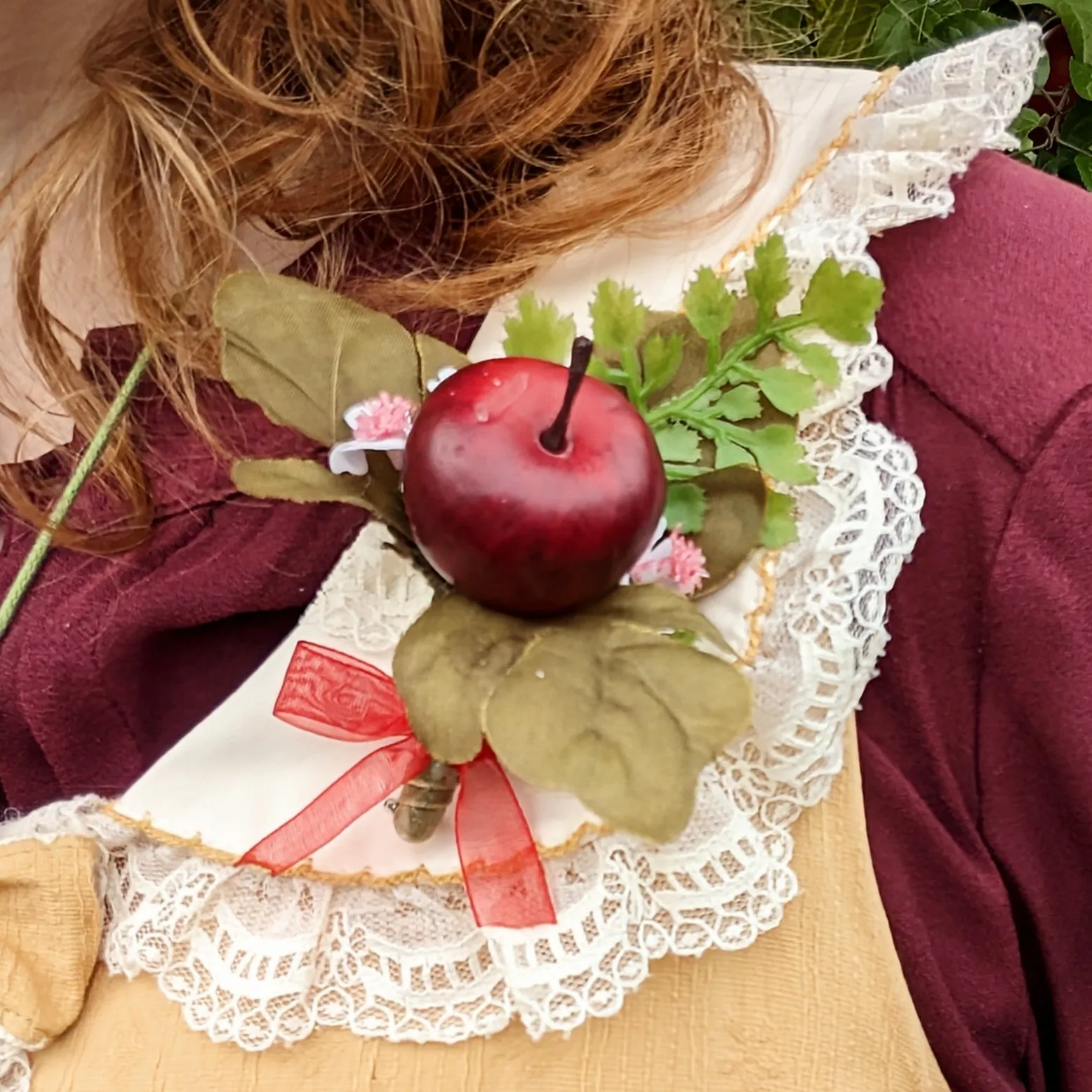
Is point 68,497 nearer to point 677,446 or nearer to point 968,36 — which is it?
point 677,446

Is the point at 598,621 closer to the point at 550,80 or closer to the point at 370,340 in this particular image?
the point at 370,340

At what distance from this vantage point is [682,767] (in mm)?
255

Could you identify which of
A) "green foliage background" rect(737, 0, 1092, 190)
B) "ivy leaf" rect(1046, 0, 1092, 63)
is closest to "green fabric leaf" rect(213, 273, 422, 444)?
"green foliage background" rect(737, 0, 1092, 190)

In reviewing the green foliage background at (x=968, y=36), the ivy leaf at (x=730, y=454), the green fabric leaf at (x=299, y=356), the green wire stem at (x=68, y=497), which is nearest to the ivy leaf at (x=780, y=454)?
the ivy leaf at (x=730, y=454)

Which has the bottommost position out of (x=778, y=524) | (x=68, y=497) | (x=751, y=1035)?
(x=751, y=1035)

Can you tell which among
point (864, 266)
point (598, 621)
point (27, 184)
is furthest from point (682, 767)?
point (27, 184)

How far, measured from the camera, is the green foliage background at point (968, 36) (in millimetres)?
848

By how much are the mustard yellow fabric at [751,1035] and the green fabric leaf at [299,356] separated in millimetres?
240

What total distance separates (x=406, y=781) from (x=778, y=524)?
163 millimetres

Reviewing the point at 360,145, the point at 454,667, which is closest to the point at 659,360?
the point at 454,667

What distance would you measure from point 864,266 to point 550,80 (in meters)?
0.18

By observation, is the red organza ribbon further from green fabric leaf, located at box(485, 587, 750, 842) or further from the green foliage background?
the green foliage background

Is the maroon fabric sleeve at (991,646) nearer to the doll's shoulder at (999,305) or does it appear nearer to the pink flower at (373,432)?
the doll's shoulder at (999,305)

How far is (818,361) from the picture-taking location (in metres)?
0.33
